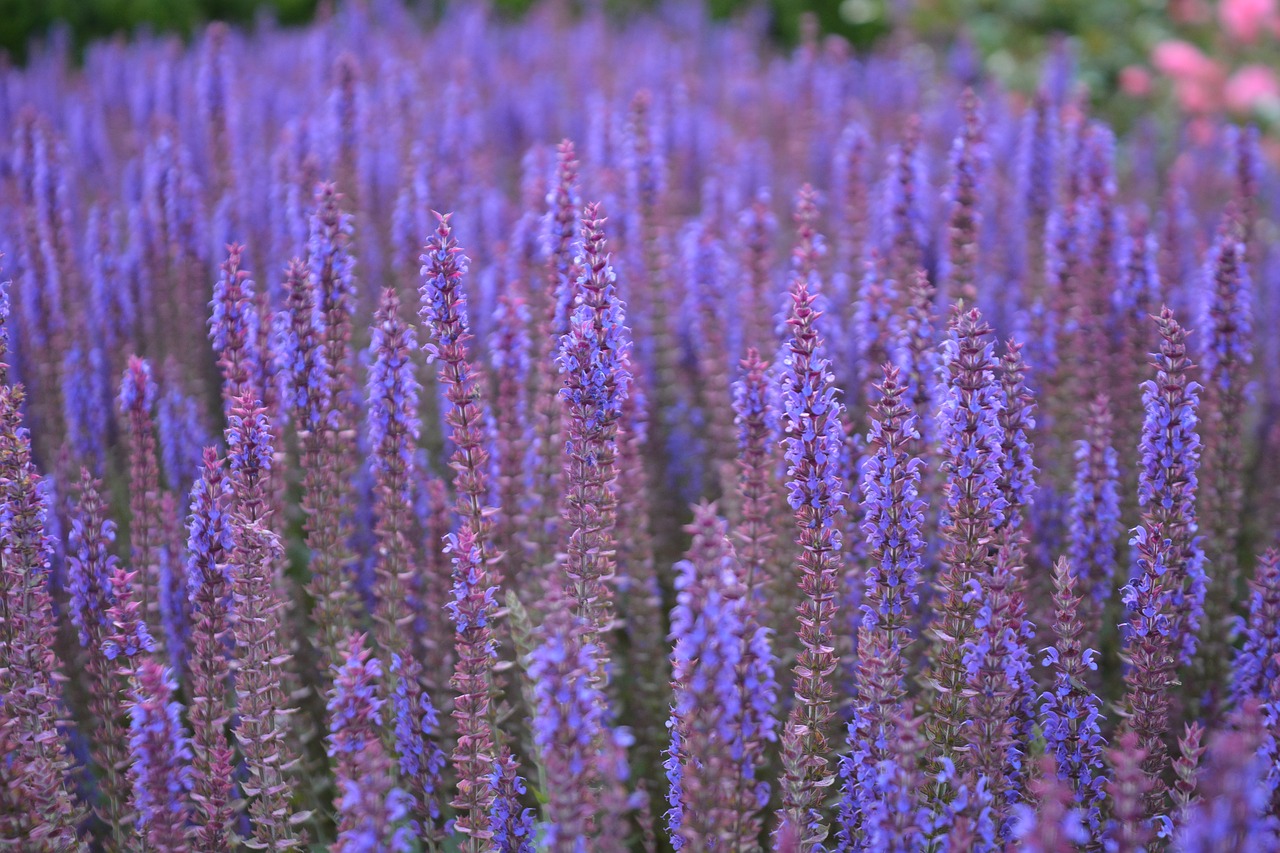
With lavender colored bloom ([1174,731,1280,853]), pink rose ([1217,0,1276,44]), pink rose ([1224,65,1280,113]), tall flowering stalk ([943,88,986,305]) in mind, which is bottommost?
lavender colored bloom ([1174,731,1280,853])

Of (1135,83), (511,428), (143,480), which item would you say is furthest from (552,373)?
(1135,83)

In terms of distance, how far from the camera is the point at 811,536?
105 inches

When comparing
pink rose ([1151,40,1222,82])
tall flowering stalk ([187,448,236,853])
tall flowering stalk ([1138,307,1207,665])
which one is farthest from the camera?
pink rose ([1151,40,1222,82])

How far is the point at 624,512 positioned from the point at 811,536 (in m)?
1.09

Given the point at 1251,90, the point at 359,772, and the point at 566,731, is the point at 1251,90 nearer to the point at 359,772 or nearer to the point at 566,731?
the point at 566,731

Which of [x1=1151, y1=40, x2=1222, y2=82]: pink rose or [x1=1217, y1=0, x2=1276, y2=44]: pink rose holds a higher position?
[x1=1217, y1=0, x2=1276, y2=44]: pink rose

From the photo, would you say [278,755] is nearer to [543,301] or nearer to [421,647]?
[421,647]

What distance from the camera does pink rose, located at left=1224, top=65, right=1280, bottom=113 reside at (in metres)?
9.48

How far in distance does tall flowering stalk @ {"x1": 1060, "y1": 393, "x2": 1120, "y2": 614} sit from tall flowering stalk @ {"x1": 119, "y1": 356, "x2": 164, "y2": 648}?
2.74m

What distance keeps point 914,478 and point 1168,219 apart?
291 centimetres

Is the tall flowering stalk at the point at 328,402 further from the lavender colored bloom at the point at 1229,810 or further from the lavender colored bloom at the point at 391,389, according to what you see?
the lavender colored bloom at the point at 1229,810

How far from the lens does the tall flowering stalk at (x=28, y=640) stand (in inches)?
102

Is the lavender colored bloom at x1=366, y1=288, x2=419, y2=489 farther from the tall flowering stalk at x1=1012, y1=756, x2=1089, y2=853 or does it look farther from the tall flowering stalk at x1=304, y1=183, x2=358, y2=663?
the tall flowering stalk at x1=1012, y1=756, x2=1089, y2=853

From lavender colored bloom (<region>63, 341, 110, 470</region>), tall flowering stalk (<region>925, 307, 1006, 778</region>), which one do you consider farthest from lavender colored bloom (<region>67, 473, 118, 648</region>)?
tall flowering stalk (<region>925, 307, 1006, 778</region>)
